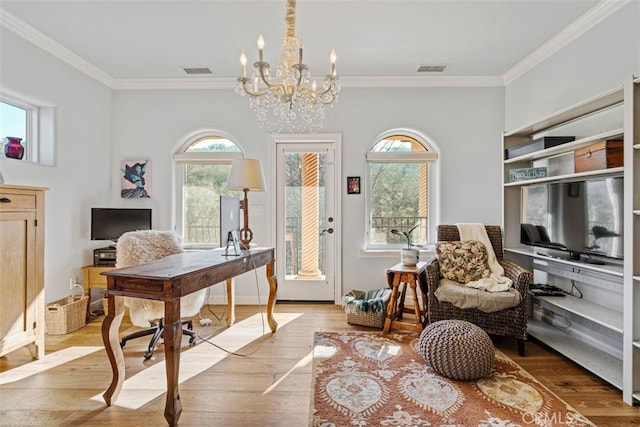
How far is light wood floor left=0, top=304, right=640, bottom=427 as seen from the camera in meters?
1.79

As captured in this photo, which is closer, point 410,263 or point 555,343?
point 555,343

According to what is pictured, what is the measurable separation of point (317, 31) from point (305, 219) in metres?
1.97

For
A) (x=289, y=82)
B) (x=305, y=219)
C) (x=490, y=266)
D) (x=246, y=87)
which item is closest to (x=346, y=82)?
(x=305, y=219)

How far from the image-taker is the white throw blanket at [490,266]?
264 cm

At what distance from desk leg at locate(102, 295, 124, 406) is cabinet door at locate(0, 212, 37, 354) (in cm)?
93

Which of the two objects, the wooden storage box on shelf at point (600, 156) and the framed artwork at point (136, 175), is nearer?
the wooden storage box on shelf at point (600, 156)

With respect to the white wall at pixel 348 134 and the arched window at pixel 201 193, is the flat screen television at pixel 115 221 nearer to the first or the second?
the white wall at pixel 348 134

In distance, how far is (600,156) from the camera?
2131mm

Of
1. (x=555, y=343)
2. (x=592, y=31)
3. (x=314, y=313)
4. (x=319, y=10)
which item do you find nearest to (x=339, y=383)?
(x=314, y=313)

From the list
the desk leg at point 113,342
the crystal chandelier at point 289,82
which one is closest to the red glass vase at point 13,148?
the desk leg at point 113,342

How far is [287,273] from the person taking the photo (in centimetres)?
396

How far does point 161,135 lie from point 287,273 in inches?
86.9

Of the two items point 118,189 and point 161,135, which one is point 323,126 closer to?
point 161,135

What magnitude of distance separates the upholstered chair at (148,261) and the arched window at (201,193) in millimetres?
1139
